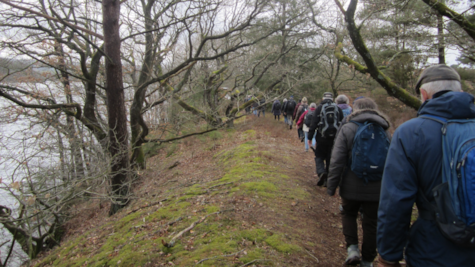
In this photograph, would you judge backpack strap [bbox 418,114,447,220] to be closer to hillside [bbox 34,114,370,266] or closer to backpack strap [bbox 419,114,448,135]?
backpack strap [bbox 419,114,448,135]

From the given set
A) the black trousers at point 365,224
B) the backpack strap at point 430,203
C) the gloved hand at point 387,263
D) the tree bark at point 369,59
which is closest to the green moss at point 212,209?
the black trousers at point 365,224

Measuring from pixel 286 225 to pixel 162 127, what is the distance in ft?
24.4

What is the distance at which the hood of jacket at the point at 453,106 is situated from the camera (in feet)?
5.44

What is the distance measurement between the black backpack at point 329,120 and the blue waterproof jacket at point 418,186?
12.5 feet

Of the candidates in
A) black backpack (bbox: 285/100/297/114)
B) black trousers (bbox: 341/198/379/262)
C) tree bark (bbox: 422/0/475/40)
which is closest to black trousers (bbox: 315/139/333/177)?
black trousers (bbox: 341/198/379/262)

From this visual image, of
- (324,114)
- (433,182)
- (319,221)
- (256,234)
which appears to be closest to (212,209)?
(256,234)

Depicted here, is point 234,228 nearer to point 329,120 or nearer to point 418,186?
point 418,186

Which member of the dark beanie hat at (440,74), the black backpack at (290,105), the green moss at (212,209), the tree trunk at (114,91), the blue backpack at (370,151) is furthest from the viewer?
the black backpack at (290,105)

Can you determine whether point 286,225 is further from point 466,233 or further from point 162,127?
point 162,127

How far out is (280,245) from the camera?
12.0 feet

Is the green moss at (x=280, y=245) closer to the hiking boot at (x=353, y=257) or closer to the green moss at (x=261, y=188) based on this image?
the hiking boot at (x=353, y=257)

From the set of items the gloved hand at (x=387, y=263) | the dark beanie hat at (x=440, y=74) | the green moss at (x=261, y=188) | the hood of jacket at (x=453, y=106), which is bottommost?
the green moss at (x=261, y=188)

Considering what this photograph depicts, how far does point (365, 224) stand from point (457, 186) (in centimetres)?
195

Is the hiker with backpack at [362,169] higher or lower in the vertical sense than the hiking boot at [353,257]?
higher
